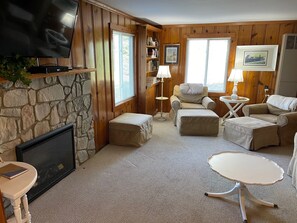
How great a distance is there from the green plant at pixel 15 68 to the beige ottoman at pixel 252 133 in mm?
3156

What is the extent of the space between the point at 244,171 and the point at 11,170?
201 cm

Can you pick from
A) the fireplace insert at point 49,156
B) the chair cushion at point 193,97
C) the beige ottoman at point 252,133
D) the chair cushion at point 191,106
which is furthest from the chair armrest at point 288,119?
the fireplace insert at point 49,156

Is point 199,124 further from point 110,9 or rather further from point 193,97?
point 110,9

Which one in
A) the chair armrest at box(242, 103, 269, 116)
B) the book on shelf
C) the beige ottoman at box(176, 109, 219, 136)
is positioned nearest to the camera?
the book on shelf

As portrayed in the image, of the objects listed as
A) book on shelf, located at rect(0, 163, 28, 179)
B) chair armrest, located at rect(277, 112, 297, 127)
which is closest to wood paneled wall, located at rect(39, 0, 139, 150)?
book on shelf, located at rect(0, 163, 28, 179)

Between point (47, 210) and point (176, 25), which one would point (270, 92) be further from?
point (47, 210)

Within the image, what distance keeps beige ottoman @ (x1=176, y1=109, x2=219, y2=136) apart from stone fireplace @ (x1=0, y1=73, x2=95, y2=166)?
1746mm

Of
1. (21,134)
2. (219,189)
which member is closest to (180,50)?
(219,189)

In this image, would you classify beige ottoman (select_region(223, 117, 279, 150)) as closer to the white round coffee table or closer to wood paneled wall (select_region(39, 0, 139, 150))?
the white round coffee table

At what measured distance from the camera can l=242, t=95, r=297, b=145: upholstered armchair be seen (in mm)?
3645

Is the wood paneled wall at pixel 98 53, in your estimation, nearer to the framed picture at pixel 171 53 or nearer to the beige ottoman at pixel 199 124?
the beige ottoman at pixel 199 124

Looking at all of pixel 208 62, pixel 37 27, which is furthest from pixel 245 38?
pixel 37 27

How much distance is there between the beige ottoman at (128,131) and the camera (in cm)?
359

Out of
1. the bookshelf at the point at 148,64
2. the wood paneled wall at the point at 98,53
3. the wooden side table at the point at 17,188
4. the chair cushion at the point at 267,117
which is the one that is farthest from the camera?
the bookshelf at the point at 148,64
